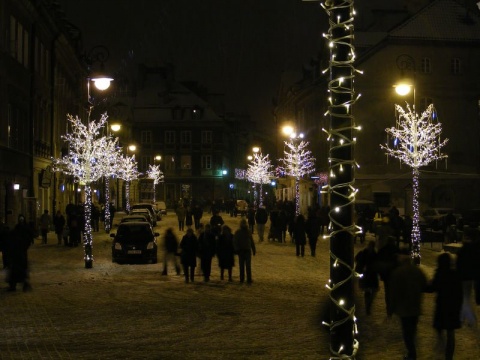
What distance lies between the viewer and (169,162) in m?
101

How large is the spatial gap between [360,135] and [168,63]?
196 ft

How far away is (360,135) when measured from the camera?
5238 centimetres

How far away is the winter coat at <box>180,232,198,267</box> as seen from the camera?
1983 cm

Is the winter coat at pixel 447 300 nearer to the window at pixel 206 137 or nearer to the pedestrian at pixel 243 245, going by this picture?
the pedestrian at pixel 243 245

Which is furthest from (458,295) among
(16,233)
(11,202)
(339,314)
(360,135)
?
(360,135)

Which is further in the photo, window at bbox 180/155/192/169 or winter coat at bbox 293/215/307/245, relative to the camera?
window at bbox 180/155/192/169

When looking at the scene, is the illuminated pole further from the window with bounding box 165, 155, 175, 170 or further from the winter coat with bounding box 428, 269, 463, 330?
the window with bounding box 165, 155, 175, 170

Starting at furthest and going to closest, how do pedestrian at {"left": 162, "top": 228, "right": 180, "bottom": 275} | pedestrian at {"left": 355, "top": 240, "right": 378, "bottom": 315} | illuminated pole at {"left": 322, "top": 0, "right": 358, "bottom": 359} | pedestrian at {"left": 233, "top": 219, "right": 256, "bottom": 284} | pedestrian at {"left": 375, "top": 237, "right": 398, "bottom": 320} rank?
1. pedestrian at {"left": 162, "top": 228, "right": 180, "bottom": 275}
2. pedestrian at {"left": 233, "top": 219, "right": 256, "bottom": 284}
3. pedestrian at {"left": 355, "top": 240, "right": 378, "bottom": 315}
4. pedestrian at {"left": 375, "top": 237, "right": 398, "bottom": 320}
5. illuminated pole at {"left": 322, "top": 0, "right": 358, "bottom": 359}

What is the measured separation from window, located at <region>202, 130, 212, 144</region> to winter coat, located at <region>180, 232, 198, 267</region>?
81066 mm

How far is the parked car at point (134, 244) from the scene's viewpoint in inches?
982

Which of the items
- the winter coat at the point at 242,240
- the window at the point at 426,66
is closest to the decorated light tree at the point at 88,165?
the winter coat at the point at 242,240

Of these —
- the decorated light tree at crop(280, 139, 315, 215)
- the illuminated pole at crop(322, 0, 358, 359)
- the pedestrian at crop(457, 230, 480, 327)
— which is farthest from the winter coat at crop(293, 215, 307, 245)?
the illuminated pole at crop(322, 0, 358, 359)

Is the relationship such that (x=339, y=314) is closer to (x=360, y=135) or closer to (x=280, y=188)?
(x=360, y=135)

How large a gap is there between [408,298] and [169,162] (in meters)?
92.6
